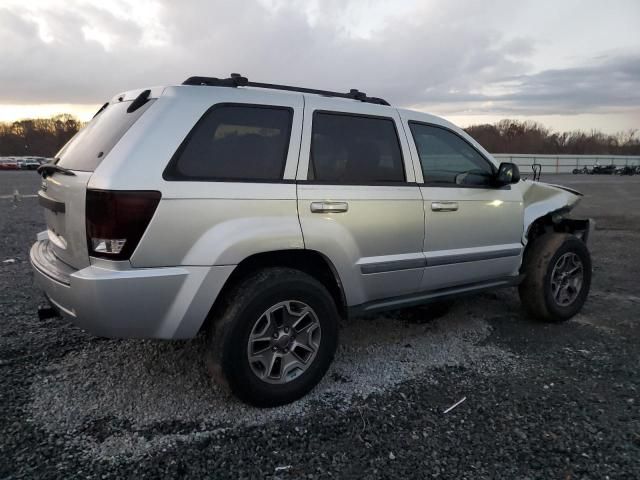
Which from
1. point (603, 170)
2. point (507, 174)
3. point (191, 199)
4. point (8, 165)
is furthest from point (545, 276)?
point (603, 170)

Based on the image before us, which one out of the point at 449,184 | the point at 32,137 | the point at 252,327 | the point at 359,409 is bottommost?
the point at 359,409

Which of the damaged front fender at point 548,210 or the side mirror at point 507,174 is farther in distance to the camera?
the damaged front fender at point 548,210

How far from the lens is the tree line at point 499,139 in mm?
85750

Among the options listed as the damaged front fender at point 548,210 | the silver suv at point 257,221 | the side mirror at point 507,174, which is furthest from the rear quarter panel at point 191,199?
the damaged front fender at point 548,210

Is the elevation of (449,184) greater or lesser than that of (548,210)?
greater

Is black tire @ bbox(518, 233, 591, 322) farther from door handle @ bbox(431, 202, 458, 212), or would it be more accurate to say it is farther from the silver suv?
door handle @ bbox(431, 202, 458, 212)

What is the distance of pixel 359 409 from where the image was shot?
2.94m

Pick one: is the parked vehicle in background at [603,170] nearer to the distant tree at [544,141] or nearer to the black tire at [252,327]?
the distant tree at [544,141]

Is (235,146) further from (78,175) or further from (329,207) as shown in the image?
(78,175)

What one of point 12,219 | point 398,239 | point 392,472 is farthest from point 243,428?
point 12,219

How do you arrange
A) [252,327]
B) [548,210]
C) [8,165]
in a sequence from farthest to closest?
[8,165]
[548,210]
[252,327]

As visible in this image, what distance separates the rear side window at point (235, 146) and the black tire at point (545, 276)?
2706 millimetres

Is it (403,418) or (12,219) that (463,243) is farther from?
(12,219)

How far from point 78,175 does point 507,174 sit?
3203 millimetres
